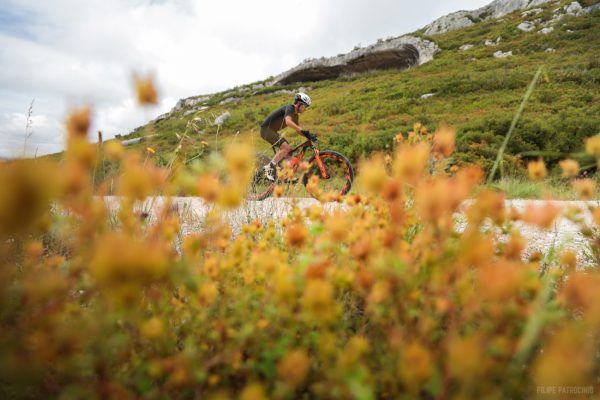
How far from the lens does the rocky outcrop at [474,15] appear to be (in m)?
35.3

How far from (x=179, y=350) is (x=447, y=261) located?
918mm

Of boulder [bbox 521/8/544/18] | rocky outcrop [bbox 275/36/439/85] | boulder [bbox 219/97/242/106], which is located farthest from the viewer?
boulder [bbox 219/97/242/106]

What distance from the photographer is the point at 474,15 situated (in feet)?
122

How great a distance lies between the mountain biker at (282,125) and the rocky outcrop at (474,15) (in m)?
37.1

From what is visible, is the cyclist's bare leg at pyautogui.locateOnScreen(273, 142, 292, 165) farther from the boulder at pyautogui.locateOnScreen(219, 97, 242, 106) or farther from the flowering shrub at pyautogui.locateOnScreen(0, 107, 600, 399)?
the boulder at pyautogui.locateOnScreen(219, 97, 242, 106)

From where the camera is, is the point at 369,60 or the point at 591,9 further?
the point at 369,60

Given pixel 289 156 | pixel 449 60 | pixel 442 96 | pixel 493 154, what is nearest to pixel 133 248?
pixel 289 156

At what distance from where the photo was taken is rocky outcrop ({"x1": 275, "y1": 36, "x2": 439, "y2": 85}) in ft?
88.9

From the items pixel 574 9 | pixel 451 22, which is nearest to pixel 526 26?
pixel 574 9

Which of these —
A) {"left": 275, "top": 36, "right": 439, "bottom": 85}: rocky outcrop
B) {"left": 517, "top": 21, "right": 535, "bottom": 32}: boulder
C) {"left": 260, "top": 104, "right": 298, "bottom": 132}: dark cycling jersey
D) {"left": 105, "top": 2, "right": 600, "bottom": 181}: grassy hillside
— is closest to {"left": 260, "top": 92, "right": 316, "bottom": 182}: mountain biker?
{"left": 260, "top": 104, "right": 298, "bottom": 132}: dark cycling jersey

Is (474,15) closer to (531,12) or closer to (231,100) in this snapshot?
(531,12)

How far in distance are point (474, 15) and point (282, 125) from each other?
42.1m

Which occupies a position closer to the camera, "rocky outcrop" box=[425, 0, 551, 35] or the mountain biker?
the mountain biker

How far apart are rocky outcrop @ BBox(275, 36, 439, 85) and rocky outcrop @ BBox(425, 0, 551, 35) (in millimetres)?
11012
